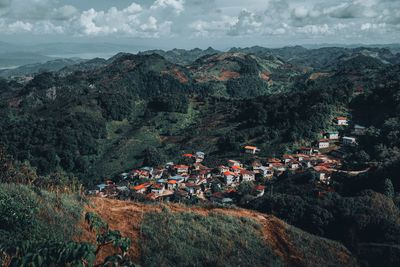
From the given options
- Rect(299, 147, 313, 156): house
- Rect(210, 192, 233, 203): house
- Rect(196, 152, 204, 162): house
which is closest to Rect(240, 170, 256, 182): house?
Rect(210, 192, 233, 203): house

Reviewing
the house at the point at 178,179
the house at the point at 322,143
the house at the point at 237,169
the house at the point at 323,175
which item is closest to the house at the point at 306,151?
the house at the point at 322,143

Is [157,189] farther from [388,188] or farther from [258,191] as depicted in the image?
[388,188]

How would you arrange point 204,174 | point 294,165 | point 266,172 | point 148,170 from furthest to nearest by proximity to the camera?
point 148,170 < point 294,165 < point 204,174 < point 266,172

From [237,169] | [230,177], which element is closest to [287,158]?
[237,169]

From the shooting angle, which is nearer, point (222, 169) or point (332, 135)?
point (222, 169)

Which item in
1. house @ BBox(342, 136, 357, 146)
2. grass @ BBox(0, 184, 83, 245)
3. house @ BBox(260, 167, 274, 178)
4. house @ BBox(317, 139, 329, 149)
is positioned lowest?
house @ BBox(260, 167, 274, 178)

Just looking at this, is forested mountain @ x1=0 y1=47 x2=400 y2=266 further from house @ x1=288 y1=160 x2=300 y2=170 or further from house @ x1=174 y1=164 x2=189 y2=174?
house @ x1=174 y1=164 x2=189 y2=174

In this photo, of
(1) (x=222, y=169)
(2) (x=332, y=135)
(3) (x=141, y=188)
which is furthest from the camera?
(2) (x=332, y=135)
